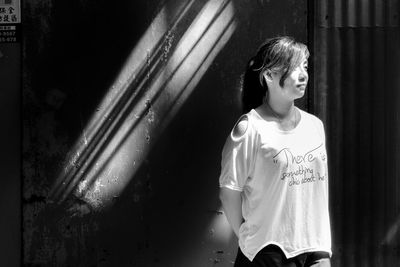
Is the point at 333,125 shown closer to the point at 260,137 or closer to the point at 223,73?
the point at 223,73

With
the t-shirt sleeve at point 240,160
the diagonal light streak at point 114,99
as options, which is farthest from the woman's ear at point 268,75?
the diagonal light streak at point 114,99

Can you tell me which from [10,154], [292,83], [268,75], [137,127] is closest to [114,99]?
[137,127]

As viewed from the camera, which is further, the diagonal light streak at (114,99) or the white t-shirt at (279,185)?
the diagonal light streak at (114,99)

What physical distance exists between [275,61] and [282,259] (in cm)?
95

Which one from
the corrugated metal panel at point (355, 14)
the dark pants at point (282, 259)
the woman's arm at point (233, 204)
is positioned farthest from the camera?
the corrugated metal panel at point (355, 14)

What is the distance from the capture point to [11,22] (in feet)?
14.5

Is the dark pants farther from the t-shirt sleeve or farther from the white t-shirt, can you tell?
the t-shirt sleeve

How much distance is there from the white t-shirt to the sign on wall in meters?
2.19

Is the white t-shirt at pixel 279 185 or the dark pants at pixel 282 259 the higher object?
the white t-shirt at pixel 279 185

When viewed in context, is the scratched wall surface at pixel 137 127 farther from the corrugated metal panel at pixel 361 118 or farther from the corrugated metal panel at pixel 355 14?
the corrugated metal panel at pixel 361 118

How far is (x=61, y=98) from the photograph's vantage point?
436cm

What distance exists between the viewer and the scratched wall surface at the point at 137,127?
4.34 m

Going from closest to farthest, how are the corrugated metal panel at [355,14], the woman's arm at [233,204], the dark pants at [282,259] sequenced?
the dark pants at [282,259] < the woman's arm at [233,204] < the corrugated metal panel at [355,14]

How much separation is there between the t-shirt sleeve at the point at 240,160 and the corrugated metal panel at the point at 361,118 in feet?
5.24
